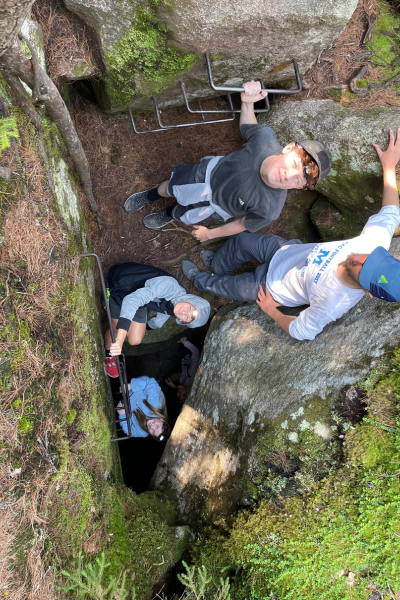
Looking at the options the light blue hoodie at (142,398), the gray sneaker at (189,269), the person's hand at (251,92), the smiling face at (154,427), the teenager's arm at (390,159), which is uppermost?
the person's hand at (251,92)

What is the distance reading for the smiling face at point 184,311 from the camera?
13.8ft

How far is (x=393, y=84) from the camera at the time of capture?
4555 mm

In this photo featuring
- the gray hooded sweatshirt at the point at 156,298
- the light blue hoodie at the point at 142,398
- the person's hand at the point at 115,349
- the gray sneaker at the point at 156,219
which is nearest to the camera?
the person's hand at the point at 115,349

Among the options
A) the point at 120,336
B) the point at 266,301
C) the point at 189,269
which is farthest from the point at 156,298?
the point at 266,301

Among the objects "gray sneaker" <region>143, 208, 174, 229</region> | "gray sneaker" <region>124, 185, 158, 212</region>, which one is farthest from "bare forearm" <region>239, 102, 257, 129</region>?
"gray sneaker" <region>143, 208, 174, 229</region>

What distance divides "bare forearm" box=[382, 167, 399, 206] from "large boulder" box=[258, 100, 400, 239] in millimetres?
245

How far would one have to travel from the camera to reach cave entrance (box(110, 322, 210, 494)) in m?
4.98

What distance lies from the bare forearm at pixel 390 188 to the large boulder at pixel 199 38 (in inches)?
61.8

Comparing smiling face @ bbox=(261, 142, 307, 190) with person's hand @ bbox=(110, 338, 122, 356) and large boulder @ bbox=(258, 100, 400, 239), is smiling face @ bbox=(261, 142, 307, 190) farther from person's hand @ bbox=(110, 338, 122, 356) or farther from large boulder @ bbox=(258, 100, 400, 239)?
person's hand @ bbox=(110, 338, 122, 356)

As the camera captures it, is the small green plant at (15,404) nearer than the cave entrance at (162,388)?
Yes

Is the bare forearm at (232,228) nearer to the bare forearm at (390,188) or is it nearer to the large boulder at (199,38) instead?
the bare forearm at (390,188)

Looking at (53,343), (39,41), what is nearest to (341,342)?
(53,343)

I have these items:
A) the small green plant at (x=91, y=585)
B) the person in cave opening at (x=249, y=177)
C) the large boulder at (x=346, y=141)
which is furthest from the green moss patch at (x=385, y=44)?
the small green plant at (x=91, y=585)

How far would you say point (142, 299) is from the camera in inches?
164
